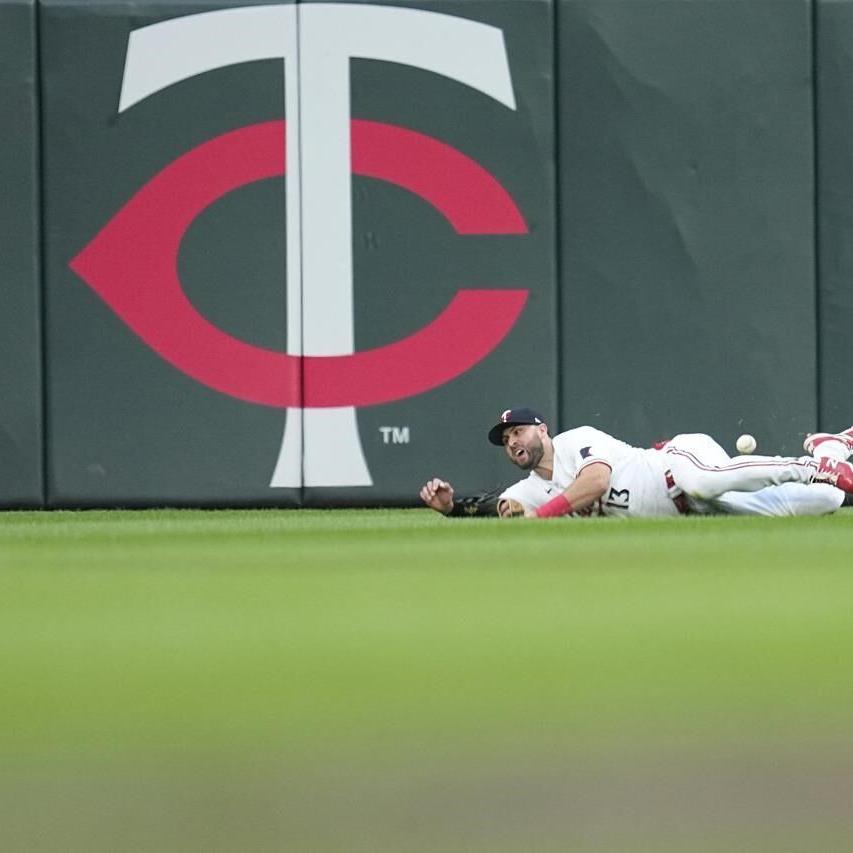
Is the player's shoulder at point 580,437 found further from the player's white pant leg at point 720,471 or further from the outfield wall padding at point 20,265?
the outfield wall padding at point 20,265

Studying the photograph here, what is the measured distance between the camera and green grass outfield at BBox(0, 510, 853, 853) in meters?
1.67

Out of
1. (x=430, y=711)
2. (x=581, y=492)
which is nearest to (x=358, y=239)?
(x=581, y=492)

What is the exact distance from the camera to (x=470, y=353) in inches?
384

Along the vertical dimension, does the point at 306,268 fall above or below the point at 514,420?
above

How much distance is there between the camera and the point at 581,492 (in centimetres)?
759

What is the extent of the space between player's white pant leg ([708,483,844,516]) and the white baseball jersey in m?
0.26

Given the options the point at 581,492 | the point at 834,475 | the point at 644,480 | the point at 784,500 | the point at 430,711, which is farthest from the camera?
the point at 834,475

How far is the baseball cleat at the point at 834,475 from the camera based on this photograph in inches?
320

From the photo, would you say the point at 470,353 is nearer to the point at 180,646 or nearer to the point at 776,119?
the point at 776,119

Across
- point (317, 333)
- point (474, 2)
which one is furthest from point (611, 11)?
point (317, 333)

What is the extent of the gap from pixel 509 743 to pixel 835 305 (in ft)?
27.0

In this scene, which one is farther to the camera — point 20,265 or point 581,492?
point 20,265

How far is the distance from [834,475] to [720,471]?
0.71 meters

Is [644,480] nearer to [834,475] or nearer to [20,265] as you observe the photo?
[834,475]
